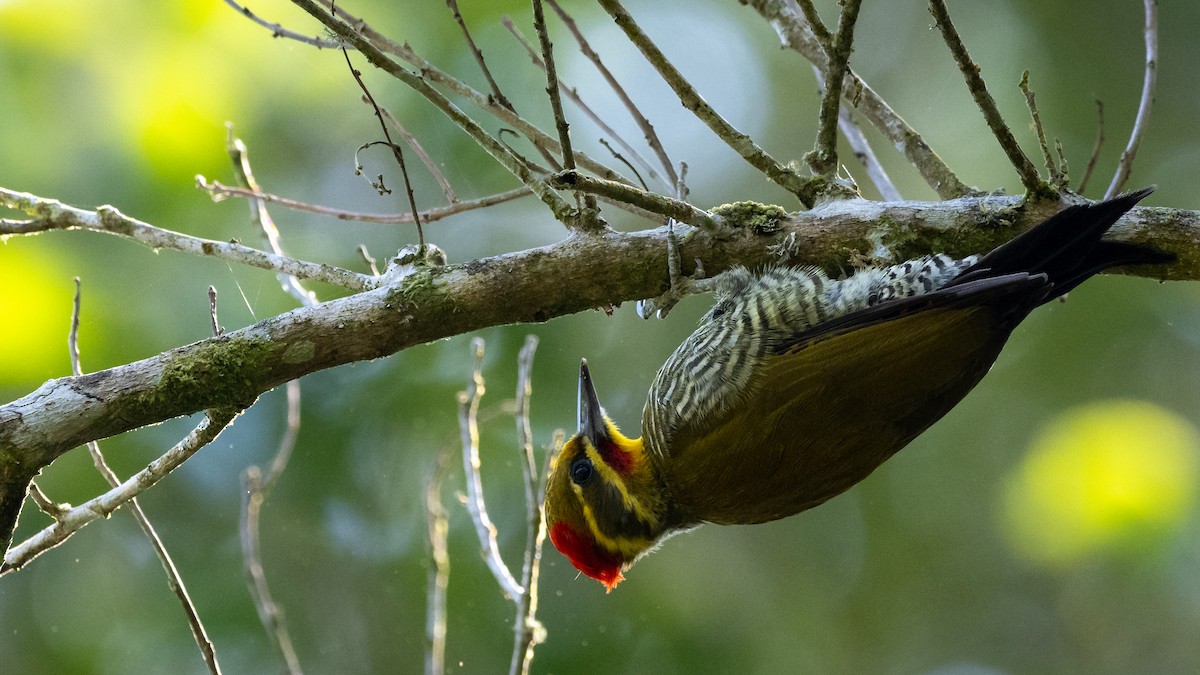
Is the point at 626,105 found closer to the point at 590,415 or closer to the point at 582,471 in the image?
the point at 590,415

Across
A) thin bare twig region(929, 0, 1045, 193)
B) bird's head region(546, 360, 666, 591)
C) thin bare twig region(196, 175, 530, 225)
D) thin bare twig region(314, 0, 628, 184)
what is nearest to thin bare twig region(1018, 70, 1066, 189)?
thin bare twig region(929, 0, 1045, 193)

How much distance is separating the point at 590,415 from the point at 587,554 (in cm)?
47

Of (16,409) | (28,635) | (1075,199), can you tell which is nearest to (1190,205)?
(1075,199)

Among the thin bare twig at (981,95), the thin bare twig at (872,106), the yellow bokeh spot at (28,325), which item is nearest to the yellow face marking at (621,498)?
the thin bare twig at (872,106)

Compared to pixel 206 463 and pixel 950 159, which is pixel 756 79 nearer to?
pixel 950 159


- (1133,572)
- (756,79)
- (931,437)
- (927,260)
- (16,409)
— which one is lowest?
(1133,572)

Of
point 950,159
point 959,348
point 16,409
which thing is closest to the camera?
point 16,409

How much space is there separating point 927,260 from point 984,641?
5239 millimetres

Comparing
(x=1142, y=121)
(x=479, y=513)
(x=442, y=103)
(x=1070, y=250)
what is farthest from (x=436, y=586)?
(x=1142, y=121)

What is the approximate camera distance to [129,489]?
246 cm

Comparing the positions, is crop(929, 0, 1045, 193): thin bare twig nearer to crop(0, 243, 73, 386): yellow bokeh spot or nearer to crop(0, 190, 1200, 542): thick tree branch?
crop(0, 190, 1200, 542): thick tree branch

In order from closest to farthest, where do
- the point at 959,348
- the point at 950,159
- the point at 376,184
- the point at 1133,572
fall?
the point at 376,184, the point at 959,348, the point at 1133,572, the point at 950,159

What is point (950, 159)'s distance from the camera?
21.7ft

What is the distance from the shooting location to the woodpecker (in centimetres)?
267
